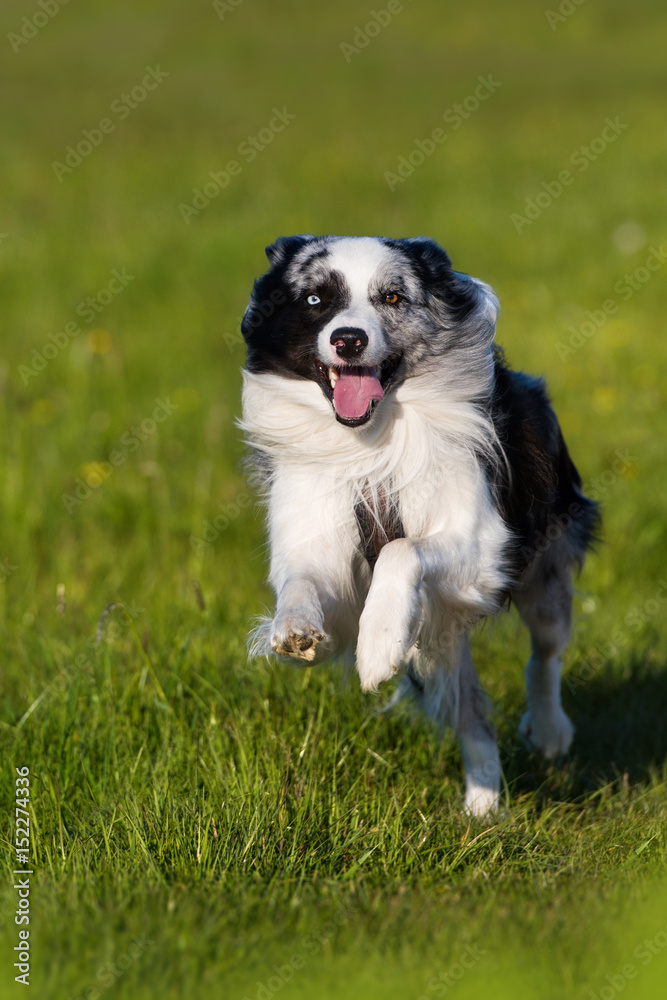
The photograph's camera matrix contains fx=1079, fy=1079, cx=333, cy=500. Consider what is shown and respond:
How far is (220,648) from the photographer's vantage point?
4477 millimetres

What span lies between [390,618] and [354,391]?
0.69 m

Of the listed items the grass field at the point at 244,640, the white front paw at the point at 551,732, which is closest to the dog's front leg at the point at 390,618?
the grass field at the point at 244,640

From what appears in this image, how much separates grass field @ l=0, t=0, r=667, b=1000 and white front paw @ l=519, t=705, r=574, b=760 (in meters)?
0.08

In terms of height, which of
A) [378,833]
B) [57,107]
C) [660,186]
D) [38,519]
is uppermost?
[57,107]

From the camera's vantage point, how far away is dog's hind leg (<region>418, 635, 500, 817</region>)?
3803 millimetres

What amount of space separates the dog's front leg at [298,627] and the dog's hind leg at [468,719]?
96cm

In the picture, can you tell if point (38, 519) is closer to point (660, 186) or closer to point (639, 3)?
point (660, 186)

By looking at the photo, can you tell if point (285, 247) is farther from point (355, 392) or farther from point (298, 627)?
point (298, 627)

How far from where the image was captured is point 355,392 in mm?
3158

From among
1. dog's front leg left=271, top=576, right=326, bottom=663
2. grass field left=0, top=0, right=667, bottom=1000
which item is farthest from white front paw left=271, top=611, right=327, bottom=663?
grass field left=0, top=0, right=667, bottom=1000

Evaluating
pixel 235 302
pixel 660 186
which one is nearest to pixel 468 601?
pixel 235 302

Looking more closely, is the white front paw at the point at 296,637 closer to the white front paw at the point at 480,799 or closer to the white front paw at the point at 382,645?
the white front paw at the point at 382,645

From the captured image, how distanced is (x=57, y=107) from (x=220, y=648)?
1787 cm

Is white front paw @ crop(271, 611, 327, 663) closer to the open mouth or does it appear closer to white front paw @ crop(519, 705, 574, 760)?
the open mouth
